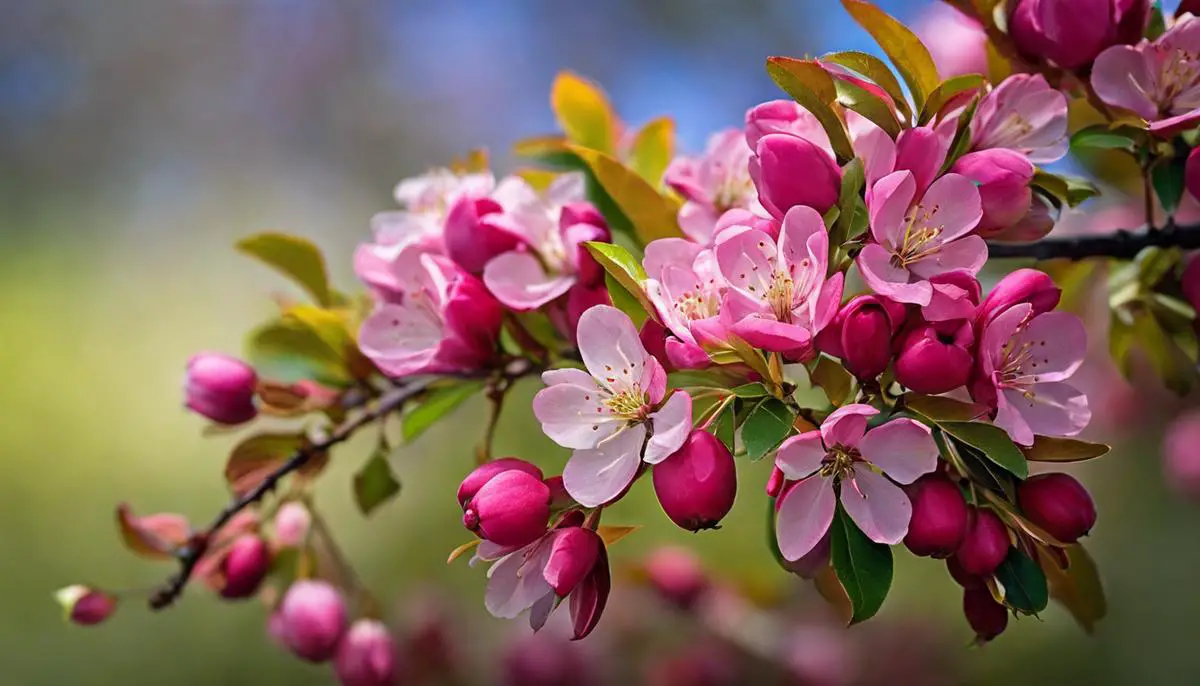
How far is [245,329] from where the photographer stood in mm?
1988

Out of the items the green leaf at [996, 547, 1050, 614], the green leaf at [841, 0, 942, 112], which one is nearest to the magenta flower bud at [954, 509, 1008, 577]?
the green leaf at [996, 547, 1050, 614]

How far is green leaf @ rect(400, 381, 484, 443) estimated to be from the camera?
1.72ft

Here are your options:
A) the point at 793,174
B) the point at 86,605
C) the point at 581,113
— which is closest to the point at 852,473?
the point at 793,174

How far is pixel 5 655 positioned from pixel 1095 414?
1.83 meters

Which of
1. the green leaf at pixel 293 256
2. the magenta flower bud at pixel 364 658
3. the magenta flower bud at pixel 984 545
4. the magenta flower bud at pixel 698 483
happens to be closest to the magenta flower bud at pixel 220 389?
the green leaf at pixel 293 256

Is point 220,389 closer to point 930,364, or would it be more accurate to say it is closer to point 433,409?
point 433,409

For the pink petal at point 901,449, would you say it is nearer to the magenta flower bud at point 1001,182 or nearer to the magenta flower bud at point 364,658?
the magenta flower bud at point 1001,182

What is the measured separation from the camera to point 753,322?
1.17ft

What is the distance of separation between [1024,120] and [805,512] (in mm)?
227

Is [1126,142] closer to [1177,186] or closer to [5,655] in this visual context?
[1177,186]

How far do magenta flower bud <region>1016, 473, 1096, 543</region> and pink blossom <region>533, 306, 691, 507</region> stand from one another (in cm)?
17

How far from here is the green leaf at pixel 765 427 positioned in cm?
35

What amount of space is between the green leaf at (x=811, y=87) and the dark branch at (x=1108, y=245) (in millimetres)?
148

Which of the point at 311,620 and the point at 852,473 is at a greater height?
the point at 852,473
